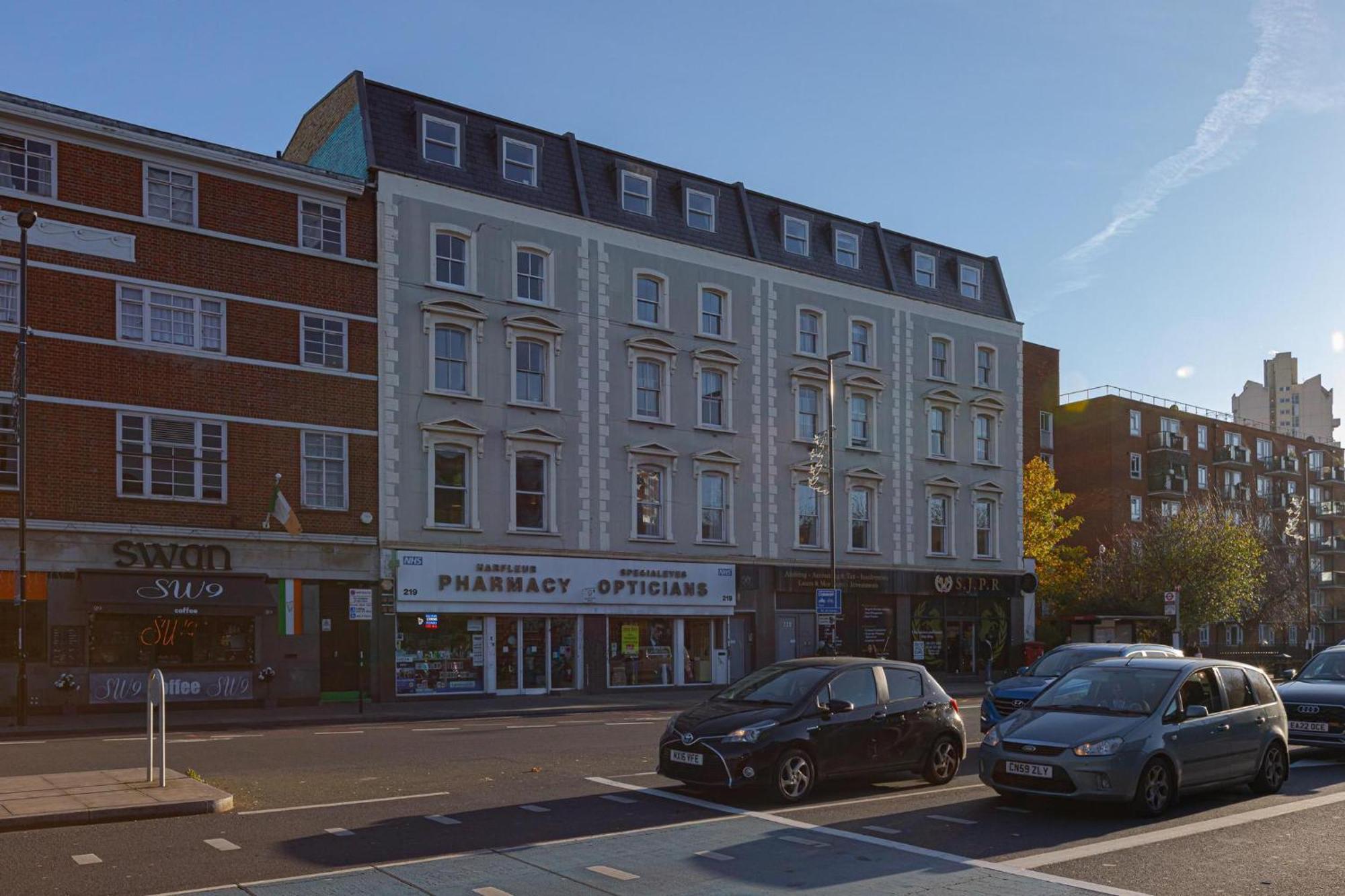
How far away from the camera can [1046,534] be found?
5391cm

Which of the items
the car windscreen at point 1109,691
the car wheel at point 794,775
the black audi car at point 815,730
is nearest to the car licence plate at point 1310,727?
the car windscreen at point 1109,691

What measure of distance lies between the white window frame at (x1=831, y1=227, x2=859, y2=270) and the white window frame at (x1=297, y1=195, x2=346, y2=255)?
1811 centimetres

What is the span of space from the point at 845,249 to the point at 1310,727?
2850 cm

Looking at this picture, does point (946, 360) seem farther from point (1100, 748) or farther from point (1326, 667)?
point (1100, 748)

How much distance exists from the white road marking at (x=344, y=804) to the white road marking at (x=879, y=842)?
6.74 ft

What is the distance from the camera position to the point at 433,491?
31641mm

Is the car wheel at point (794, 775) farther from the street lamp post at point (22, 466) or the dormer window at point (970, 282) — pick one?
the dormer window at point (970, 282)

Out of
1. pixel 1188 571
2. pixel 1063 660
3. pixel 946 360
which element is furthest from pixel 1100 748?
pixel 1188 571

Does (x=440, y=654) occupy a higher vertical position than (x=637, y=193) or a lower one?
lower

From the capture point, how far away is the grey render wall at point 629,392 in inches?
1236

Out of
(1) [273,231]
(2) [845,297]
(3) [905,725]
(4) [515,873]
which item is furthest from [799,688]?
(2) [845,297]

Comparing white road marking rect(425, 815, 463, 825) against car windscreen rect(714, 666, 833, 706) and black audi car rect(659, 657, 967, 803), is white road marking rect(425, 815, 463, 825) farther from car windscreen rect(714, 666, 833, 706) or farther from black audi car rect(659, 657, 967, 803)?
car windscreen rect(714, 666, 833, 706)

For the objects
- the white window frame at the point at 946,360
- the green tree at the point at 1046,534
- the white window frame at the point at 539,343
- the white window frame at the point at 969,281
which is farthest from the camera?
the green tree at the point at 1046,534

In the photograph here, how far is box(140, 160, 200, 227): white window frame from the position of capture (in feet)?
90.9
